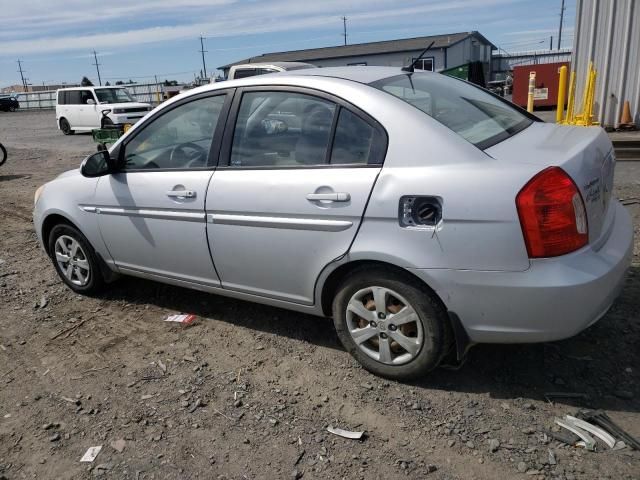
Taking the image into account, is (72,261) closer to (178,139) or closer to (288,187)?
(178,139)

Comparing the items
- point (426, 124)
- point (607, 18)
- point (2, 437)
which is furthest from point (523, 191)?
point (607, 18)

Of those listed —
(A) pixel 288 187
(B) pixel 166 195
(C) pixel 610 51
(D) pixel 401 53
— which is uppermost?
(D) pixel 401 53

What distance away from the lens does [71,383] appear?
3.45m

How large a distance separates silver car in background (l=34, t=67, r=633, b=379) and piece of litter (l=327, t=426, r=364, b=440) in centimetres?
46

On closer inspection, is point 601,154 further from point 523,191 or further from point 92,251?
point 92,251

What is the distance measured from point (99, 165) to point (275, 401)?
7.15 ft

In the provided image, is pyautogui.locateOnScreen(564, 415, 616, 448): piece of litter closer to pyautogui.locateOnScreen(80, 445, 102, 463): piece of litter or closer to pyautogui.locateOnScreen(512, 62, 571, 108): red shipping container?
pyautogui.locateOnScreen(80, 445, 102, 463): piece of litter

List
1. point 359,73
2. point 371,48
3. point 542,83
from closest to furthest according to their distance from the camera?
point 359,73 → point 542,83 → point 371,48

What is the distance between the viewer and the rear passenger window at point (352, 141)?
2967 mm

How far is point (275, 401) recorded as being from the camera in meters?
3.12

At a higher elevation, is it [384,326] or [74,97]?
[74,97]

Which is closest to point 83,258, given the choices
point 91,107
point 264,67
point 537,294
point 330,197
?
point 330,197

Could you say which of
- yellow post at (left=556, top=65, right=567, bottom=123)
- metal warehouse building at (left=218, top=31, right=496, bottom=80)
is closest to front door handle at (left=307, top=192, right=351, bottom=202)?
yellow post at (left=556, top=65, right=567, bottom=123)

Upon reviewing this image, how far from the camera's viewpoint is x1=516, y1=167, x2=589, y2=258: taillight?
8.23 feet
